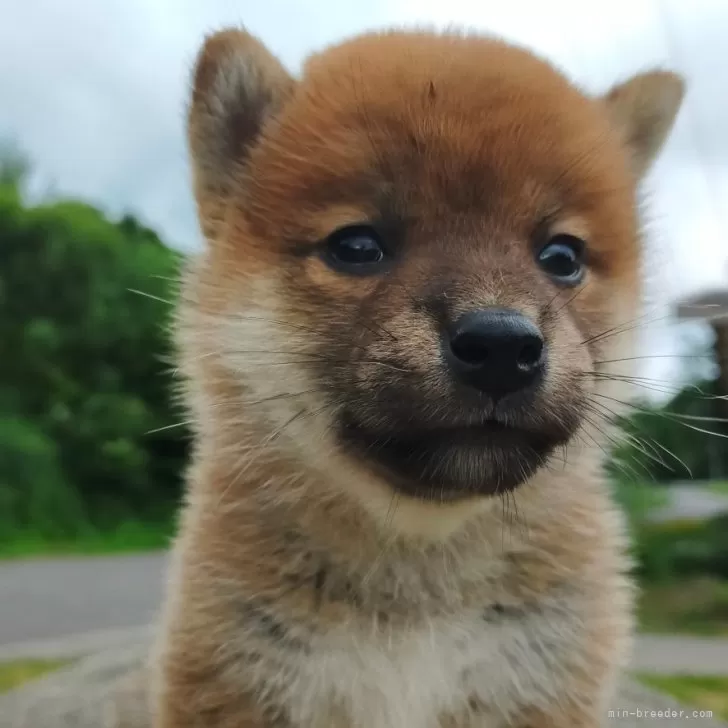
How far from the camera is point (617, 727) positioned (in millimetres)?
972

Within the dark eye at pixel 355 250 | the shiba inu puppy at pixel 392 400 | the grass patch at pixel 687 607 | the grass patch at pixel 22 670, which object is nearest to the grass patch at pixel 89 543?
the grass patch at pixel 22 670

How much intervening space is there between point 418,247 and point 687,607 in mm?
1106

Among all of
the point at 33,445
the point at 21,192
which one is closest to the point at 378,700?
the point at 33,445

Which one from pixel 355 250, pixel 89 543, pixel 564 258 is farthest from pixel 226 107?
pixel 89 543

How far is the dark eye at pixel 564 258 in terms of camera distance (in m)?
0.73

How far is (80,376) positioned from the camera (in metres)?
1.35

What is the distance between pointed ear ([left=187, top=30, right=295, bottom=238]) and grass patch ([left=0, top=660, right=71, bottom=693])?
767mm

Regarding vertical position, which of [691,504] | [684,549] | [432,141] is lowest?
[684,549]

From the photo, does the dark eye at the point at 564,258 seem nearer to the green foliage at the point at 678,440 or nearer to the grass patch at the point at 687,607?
the green foliage at the point at 678,440

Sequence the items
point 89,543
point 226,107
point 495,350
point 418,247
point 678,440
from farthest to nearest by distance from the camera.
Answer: point 89,543 → point 678,440 → point 226,107 → point 418,247 → point 495,350

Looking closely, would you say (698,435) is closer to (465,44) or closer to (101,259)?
(465,44)

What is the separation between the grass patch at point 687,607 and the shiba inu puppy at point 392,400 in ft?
2.10

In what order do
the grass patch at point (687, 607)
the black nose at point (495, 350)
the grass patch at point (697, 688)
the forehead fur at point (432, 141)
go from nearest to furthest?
the black nose at point (495, 350), the forehead fur at point (432, 141), the grass patch at point (697, 688), the grass patch at point (687, 607)

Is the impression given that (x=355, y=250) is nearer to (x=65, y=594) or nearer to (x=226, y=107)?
(x=226, y=107)
